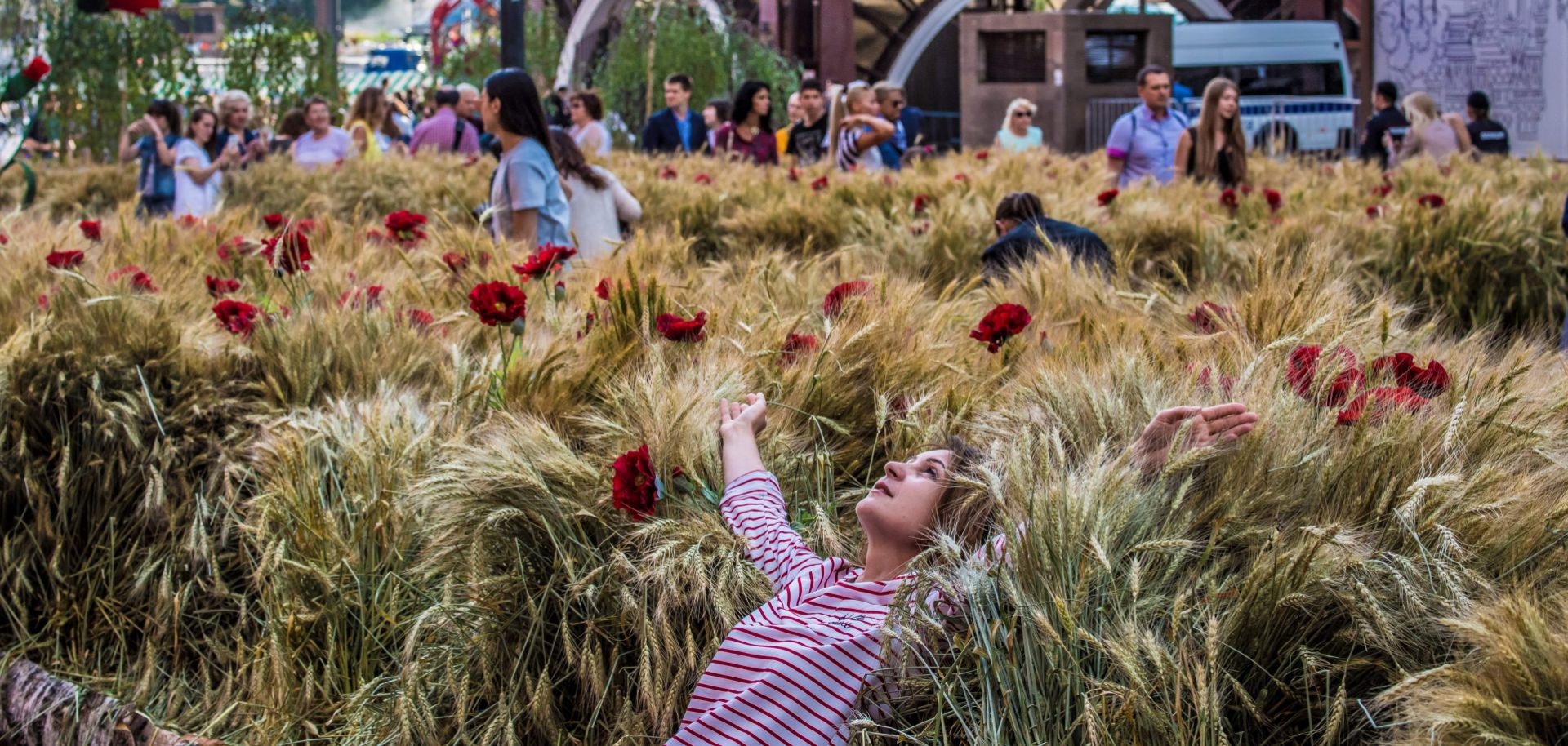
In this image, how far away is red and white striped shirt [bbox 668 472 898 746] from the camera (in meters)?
2.53

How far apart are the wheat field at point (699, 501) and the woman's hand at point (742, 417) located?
0.04 meters

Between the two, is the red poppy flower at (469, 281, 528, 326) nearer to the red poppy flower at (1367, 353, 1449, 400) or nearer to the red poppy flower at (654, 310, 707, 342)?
the red poppy flower at (654, 310, 707, 342)

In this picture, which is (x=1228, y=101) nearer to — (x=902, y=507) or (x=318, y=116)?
(x=318, y=116)

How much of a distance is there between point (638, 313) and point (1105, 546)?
184cm

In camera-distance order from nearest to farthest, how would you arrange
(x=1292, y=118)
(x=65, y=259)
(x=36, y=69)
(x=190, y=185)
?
(x=65, y=259), (x=36, y=69), (x=190, y=185), (x=1292, y=118)

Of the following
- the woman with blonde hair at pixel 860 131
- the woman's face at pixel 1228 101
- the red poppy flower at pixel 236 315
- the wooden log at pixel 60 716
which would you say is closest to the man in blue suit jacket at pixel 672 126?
the woman with blonde hair at pixel 860 131

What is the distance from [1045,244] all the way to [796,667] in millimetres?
3413

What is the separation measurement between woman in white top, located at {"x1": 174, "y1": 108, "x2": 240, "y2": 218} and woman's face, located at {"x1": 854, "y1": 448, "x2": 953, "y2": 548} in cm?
793

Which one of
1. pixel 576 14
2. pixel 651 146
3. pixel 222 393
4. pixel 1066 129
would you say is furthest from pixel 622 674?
pixel 576 14

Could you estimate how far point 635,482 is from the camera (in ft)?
9.47

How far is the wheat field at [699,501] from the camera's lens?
227cm

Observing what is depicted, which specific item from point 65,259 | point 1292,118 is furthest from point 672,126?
point 1292,118

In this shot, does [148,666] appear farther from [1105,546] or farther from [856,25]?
[856,25]

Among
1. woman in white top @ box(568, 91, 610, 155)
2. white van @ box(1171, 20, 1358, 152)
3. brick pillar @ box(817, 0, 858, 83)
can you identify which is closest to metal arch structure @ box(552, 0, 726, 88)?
brick pillar @ box(817, 0, 858, 83)
